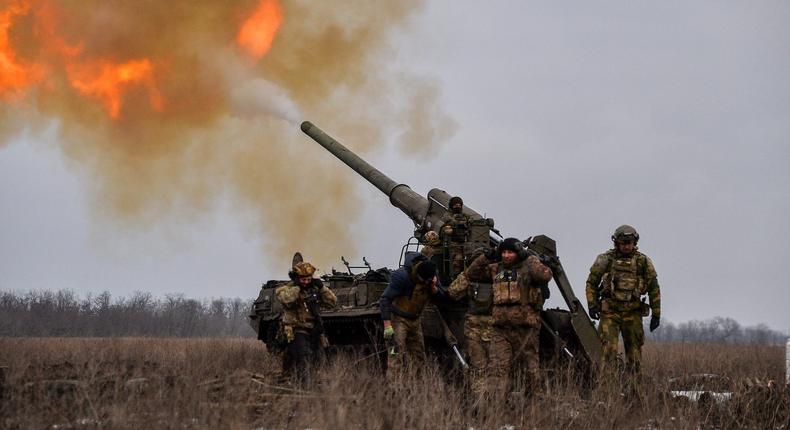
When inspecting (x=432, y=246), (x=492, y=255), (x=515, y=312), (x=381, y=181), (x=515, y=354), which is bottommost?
(x=515, y=354)

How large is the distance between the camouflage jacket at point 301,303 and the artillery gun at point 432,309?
0.88 metres

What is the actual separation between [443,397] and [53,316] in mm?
65707

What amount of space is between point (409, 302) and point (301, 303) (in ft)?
4.63

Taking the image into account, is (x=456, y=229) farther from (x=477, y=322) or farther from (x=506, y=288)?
(x=506, y=288)

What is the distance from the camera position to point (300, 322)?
10.2 m

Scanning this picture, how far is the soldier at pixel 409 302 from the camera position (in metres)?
9.66

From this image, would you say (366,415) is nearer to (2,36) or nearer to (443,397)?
(443,397)

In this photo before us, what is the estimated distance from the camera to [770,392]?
852cm

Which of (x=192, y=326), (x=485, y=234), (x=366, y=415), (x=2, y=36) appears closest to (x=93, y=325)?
(x=192, y=326)

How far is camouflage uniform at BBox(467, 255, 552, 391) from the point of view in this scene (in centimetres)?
880

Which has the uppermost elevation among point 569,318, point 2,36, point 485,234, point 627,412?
point 2,36

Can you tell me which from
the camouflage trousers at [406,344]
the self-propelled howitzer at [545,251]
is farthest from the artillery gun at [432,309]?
the camouflage trousers at [406,344]

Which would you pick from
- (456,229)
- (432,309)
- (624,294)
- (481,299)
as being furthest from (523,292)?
(456,229)

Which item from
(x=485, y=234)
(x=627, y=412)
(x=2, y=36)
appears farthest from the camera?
(x=2, y=36)
